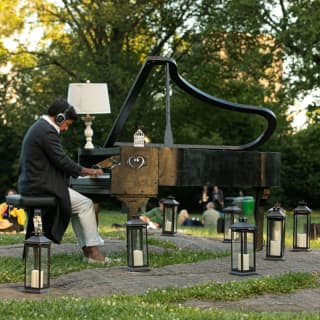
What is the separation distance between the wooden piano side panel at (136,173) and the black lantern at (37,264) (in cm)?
138

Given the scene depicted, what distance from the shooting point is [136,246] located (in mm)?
7641

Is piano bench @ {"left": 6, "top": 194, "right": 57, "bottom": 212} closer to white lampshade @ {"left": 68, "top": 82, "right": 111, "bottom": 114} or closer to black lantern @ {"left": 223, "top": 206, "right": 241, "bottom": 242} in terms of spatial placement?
white lampshade @ {"left": 68, "top": 82, "right": 111, "bottom": 114}

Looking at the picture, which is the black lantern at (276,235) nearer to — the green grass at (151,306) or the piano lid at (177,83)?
the piano lid at (177,83)

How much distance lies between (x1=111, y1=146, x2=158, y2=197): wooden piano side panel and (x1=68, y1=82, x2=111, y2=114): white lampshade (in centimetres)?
195

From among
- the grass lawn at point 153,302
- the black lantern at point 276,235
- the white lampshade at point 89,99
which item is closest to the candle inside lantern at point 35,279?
the grass lawn at point 153,302

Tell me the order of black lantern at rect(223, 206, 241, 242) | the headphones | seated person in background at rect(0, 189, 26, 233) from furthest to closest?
seated person in background at rect(0, 189, 26, 233) < black lantern at rect(223, 206, 241, 242) < the headphones

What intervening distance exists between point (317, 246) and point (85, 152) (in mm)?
3991

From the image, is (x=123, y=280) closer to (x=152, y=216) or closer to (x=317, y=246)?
(x=317, y=246)

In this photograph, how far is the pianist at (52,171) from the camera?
25.2 feet

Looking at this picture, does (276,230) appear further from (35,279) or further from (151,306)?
(151,306)

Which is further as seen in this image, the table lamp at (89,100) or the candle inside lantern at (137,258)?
the table lamp at (89,100)

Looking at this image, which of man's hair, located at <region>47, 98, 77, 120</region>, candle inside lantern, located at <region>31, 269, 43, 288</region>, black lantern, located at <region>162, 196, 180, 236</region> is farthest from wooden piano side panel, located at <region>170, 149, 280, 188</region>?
black lantern, located at <region>162, 196, 180, 236</region>

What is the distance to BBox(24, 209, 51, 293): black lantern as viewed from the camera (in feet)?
21.5

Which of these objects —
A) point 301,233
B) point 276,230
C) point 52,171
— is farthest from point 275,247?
point 52,171
